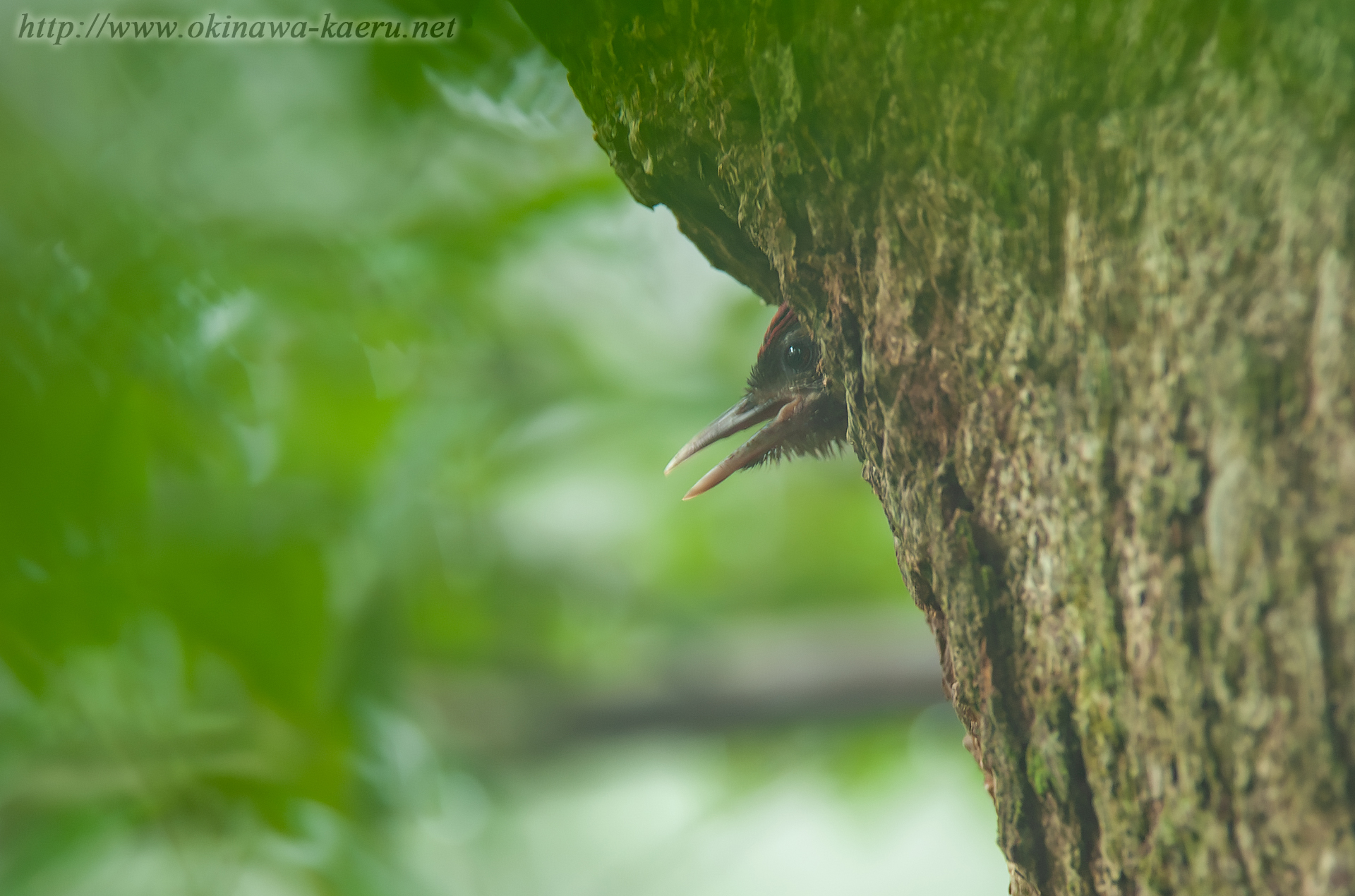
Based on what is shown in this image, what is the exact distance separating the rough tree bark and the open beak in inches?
50.3

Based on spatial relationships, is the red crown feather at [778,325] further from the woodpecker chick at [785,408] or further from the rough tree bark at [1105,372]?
the rough tree bark at [1105,372]

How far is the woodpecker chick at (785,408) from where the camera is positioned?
3.31 metres

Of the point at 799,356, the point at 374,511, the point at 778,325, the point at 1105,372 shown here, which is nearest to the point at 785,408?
the point at 799,356

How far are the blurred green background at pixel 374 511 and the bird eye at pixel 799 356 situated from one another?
1.02 m

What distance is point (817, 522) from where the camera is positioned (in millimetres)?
9320

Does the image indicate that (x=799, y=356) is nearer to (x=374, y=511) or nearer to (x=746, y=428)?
(x=746, y=428)

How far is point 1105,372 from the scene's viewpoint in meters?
1.39

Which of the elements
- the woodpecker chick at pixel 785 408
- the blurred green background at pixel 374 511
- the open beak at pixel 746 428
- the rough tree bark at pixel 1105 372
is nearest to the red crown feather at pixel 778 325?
the woodpecker chick at pixel 785 408

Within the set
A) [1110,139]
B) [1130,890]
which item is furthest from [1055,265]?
[1130,890]

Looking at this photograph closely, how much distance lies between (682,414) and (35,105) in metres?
4.97

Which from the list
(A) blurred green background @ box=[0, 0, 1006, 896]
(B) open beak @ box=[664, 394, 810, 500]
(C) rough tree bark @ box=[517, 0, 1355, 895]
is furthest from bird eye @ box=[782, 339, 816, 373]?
(C) rough tree bark @ box=[517, 0, 1355, 895]

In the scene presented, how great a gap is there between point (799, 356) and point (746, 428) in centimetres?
31

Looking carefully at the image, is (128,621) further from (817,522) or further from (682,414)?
(817,522)

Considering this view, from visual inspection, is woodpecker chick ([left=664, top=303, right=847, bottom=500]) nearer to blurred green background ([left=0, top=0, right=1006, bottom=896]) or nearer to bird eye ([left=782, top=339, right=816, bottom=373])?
bird eye ([left=782, top=339, right=816, bottom=373])
